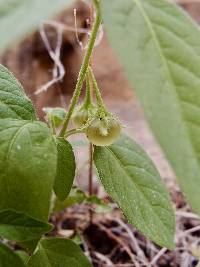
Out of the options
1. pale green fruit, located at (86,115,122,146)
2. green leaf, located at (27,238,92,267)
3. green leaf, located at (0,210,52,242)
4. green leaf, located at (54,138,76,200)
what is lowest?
green leaf, located at (27,238,92,267)

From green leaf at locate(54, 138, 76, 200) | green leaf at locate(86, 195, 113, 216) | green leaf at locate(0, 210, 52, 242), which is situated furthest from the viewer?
green leaf at locate(86, 195, 113, 216)

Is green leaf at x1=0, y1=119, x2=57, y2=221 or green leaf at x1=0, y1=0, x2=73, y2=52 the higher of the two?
green leaf at x1=0, y1=0, x2=73, y2=52

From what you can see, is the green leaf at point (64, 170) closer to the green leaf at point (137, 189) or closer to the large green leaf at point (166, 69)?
the green leaf at point (137, 189)

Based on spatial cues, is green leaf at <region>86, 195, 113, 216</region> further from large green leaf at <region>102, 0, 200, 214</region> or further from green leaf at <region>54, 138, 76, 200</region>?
large green leaf at <region>102, 0, 200, 214</region>

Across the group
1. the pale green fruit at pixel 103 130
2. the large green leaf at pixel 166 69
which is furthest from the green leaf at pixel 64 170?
the large green leaf at pixel 166 69

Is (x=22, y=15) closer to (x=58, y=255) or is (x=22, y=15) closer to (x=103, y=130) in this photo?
(x=103, y=130)

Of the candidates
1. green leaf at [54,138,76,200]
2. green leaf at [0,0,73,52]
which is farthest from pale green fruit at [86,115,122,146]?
green leaf at [0,0,73,52]

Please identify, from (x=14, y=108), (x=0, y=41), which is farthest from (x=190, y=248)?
(x=0, y=41)

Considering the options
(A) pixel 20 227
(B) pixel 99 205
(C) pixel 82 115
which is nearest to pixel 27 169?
(A) pixel 20 227
